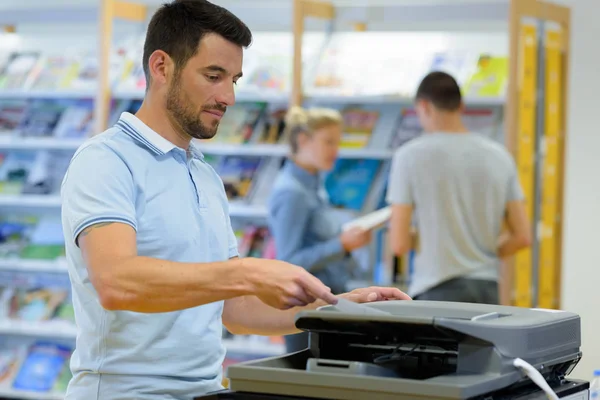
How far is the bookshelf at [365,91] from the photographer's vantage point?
492 cm

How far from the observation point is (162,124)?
1931 mm

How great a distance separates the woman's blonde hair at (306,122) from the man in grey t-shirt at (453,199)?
47cm

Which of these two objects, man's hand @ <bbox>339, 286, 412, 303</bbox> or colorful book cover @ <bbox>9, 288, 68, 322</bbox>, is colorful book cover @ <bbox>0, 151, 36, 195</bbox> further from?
man's hand @ <bbox>339, 286, 412, 303</bbox>

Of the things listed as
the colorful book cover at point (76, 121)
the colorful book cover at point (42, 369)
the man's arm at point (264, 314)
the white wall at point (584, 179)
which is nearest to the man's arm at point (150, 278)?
the man's arm at point (264, 314)

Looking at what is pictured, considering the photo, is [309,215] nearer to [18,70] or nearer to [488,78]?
[488,78]

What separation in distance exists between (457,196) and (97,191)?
2543 mm

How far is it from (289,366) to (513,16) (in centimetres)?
344

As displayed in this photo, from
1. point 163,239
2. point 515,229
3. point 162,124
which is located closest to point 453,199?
point 515,229

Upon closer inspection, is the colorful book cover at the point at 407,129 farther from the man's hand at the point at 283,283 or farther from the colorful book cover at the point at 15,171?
the man's hand at the point at 283,283

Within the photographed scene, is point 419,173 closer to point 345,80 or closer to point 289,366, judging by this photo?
point 345,80

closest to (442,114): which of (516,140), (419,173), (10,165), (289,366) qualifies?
(419,173)

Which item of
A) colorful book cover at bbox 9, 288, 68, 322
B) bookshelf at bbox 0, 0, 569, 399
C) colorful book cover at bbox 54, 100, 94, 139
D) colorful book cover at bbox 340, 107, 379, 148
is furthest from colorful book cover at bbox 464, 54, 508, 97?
colorful book cover at bbox 9, 288, 68, 322

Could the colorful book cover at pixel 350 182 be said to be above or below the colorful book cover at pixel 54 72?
below

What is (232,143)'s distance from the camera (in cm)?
547
